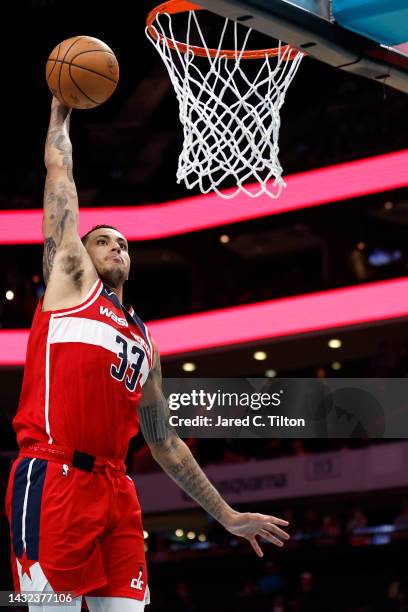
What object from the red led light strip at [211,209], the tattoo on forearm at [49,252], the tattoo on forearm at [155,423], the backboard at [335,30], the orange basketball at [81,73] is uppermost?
the red led light strip at [211,209]

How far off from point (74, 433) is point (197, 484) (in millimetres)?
728

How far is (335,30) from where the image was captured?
4.62 meters

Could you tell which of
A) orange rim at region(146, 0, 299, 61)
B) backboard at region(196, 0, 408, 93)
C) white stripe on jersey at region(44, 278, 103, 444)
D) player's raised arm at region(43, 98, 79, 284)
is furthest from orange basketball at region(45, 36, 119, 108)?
orange rim at region(146, 0, 299, 61)

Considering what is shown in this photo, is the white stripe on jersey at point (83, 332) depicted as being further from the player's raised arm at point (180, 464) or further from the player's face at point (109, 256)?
the player's raised arm at point (180, 464)

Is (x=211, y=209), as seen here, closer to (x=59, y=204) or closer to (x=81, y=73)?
(x=81, y=73)

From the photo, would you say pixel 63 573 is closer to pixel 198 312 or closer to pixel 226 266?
pixel 198 312

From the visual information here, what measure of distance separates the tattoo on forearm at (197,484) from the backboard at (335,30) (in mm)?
1723

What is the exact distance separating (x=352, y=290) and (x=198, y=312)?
7.17 feet

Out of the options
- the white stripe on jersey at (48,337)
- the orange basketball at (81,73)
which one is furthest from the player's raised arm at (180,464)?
the orange basketball at (81,73)

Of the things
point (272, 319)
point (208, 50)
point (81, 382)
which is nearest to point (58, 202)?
point (81, 382)

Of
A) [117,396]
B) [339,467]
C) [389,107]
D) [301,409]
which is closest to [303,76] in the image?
[389,107]

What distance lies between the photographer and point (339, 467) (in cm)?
1350

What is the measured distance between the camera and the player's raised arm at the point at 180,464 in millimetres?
4332

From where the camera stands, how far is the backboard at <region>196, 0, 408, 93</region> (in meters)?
4.30
